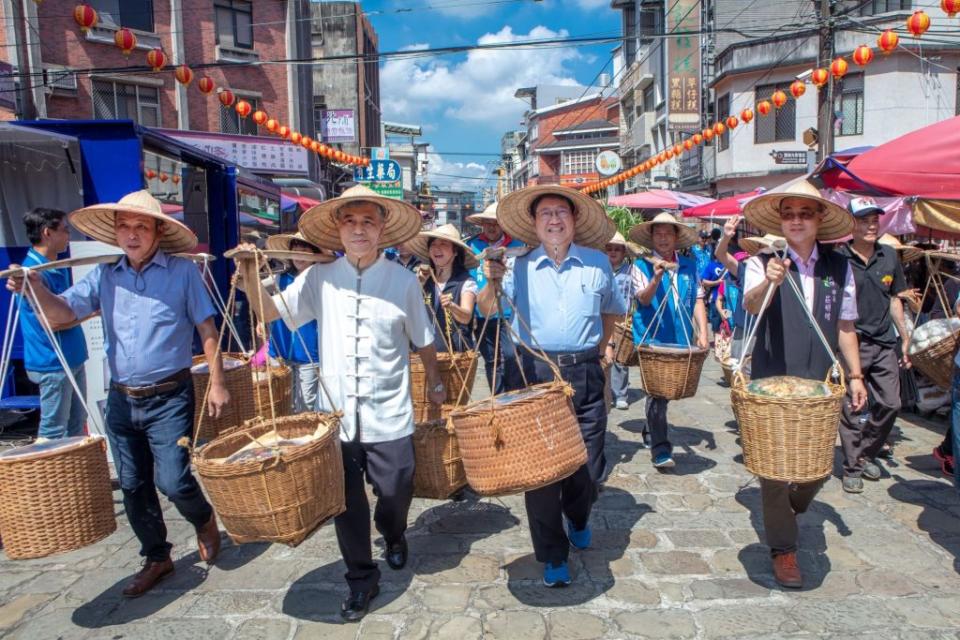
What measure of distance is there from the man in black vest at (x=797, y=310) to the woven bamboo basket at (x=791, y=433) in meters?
0.43

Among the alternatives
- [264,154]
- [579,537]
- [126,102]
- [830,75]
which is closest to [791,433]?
[579,537]

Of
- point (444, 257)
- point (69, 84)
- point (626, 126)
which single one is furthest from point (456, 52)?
point (626, 126)

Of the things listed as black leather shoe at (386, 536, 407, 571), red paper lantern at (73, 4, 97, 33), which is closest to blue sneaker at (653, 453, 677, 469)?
black leather shoe at (386, 536, 407, 571)

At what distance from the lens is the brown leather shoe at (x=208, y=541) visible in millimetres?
3957

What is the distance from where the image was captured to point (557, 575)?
140 inches

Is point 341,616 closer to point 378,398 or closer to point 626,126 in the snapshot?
point 378,398

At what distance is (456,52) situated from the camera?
10.5 meters

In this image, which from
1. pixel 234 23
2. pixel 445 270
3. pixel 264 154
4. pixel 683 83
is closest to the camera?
pixel 445 270

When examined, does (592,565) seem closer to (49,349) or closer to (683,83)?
(49,349)

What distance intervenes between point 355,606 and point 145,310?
1.79 m

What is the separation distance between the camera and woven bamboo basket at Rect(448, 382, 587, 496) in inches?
115

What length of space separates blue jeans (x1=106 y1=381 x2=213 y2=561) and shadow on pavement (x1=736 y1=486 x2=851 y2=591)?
118 inches

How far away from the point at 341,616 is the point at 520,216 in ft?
7.43

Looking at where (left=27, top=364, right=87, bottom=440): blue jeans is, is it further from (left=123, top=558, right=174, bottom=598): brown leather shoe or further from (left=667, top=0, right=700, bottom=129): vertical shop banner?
(left=667, top=0, right=700, bottom=129): vertical shop banner
